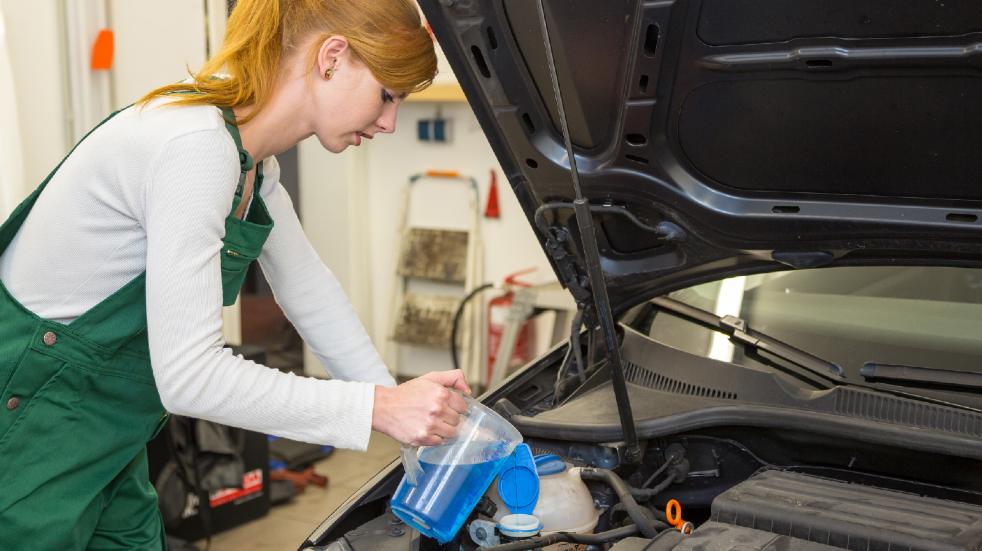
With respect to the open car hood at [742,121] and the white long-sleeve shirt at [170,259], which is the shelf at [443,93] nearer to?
the open car hood at [742,121]

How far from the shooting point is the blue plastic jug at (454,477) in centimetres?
144

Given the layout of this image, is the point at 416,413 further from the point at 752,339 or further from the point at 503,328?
the point at 503,328

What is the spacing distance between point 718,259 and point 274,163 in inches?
30.1

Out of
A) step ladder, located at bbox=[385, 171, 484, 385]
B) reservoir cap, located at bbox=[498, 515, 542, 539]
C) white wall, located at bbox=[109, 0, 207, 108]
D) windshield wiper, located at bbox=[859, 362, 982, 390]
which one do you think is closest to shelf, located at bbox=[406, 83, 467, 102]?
step ladder, located at bbox=[385, 171, 484, 385]

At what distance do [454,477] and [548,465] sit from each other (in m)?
0.17

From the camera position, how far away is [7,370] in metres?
1.31

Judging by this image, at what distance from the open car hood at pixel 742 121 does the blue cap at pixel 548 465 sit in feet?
1.25

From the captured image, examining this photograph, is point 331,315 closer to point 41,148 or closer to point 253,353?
point 253,353

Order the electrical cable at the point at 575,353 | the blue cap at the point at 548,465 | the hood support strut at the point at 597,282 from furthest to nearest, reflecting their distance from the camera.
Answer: the electrical cable at the point at 575,353
the blue cap at the point at 548,465
the hood support strut at the point at 597,282

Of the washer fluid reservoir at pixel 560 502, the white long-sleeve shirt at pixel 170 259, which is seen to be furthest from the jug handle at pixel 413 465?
the white long-sleeve shirt at pixel 170 259

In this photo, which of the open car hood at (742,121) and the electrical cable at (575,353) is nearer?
the open car hood at (742,121)

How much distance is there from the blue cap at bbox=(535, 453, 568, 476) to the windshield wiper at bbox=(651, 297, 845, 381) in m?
0.42

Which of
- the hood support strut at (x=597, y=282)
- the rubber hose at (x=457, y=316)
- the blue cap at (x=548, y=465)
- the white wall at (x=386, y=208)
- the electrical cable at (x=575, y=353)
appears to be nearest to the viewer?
the hood support strut at (x=597, y=282)

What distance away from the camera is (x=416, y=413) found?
1.25 m
